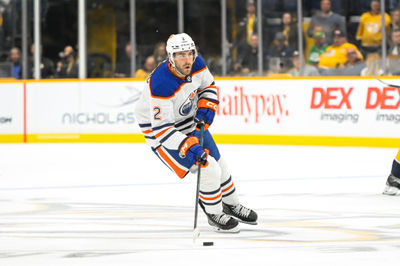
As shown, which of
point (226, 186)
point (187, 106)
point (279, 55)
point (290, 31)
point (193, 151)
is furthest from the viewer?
point (279, 55)

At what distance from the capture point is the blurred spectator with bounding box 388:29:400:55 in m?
12.4

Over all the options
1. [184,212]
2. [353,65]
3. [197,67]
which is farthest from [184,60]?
[353,65]

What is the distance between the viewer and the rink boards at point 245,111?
1202cm

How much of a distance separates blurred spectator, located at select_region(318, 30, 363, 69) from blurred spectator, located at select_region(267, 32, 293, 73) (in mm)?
564

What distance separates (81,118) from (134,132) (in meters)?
0.88

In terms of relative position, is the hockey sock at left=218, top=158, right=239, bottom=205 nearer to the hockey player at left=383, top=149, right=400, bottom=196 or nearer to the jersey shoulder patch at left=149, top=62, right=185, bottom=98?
the jersey shoulder patch at left=149, top=62, right=185, bottom=98

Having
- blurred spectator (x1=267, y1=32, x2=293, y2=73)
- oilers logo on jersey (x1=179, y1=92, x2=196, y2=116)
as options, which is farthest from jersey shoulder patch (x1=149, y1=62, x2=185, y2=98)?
blurred spectator (x1=267, y1=32, x2=293, y2=73)

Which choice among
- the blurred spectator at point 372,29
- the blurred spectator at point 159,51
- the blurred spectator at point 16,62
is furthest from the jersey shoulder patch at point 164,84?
the blurred spectator at point 16,62

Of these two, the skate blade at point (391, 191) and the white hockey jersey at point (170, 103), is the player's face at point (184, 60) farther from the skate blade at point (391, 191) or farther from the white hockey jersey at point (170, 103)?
the skate blade at point (391, 191)

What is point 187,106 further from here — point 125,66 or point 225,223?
point 125,66

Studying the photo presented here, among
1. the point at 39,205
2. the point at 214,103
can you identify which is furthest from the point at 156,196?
the point at 214,103

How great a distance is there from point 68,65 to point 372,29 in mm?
4855

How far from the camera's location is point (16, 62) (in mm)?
14922

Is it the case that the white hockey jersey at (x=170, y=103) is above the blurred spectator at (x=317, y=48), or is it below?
below
